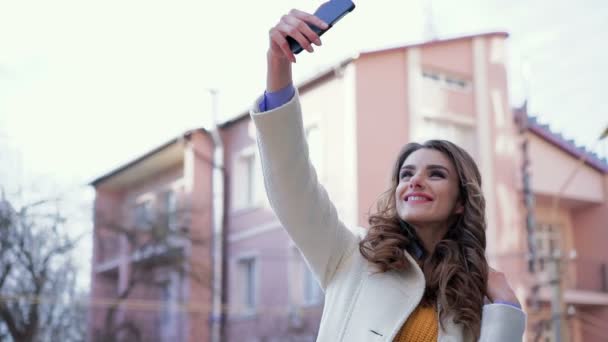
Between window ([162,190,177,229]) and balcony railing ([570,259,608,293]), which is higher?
window ([162,190,177,229])

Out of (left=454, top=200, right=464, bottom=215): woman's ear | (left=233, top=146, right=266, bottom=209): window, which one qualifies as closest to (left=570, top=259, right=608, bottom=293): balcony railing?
(left=233, top=146, right=266, bottom=209): window

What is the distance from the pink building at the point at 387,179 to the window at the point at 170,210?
0.50 m

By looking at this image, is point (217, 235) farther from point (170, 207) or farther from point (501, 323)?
point (501, 323)

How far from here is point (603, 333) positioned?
21234 millimetres

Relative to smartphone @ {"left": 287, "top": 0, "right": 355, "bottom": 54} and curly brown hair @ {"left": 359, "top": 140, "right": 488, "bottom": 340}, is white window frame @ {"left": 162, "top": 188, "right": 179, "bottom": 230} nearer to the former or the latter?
curly brown hair @ {"left": 359, "top": 140, "right": 488, "bottom": 340}

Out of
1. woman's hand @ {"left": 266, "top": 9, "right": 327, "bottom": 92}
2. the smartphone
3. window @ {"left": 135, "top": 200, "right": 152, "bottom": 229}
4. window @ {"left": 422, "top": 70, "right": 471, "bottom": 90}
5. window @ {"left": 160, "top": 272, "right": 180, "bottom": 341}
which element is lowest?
woman's hand @ {"left": 266, "top": 9, "right": 327, "bottom": 92}

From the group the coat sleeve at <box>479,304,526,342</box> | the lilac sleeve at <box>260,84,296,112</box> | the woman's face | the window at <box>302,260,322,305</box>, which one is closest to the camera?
the lilac sleeve at <box>260,84,296,112</box>

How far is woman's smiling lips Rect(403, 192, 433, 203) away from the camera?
230 cm

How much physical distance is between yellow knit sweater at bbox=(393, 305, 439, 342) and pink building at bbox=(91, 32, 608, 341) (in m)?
13.6

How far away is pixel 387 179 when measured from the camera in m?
17.5

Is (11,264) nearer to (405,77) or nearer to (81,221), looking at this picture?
(81,221)

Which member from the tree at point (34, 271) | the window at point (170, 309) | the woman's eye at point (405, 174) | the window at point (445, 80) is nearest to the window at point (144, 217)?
the window at point (170, 309)

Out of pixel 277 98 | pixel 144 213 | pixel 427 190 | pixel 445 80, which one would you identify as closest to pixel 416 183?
pixel 427 190

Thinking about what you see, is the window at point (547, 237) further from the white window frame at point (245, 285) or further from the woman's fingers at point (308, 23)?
the woman's fingers at point (308, 23)
